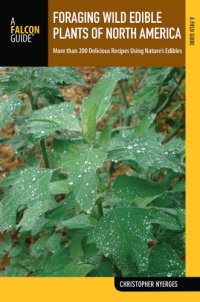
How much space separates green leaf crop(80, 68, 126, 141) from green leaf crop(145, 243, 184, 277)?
22.9 inches

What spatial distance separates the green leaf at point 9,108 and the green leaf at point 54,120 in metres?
0.23

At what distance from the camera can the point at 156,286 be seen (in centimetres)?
196

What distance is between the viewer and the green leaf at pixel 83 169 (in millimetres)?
1467

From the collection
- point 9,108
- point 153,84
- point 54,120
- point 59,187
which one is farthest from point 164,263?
point 153,84

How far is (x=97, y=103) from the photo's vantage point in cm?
178

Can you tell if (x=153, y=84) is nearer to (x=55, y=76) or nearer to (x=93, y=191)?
(x=55, y=76)

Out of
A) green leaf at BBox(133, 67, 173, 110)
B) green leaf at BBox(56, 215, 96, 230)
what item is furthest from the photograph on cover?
green leaf at BBox(133, 67, 173, 110)

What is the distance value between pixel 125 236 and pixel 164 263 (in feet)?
1.09

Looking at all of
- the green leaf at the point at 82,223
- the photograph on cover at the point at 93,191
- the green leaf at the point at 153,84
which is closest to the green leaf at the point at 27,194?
the photograph on cover at the point at 93,191

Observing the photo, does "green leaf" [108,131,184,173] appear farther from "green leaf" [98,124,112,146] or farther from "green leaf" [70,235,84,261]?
"green leaf" [70,235,84,261]

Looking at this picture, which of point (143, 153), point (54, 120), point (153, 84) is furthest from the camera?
point (153, 84)

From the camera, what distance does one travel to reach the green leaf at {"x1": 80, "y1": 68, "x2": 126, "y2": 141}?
5.57 feet

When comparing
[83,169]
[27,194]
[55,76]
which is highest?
[55,76]

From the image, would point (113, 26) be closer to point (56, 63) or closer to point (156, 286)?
point (56, 63)
